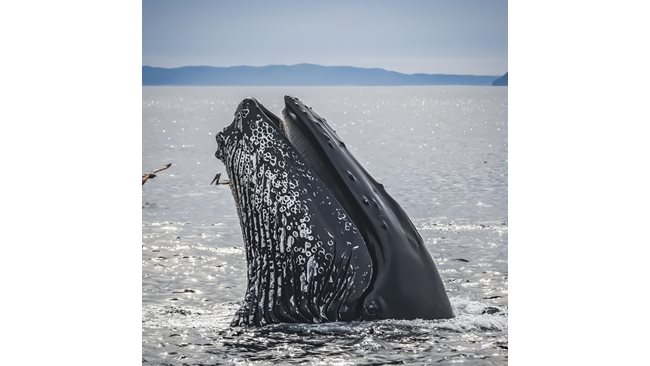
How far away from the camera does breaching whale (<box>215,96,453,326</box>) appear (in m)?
6.09

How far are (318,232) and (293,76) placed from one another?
1506 mm

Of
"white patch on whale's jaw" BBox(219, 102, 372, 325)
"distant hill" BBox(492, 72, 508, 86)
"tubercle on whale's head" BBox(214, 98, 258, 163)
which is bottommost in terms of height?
"white patch on whale's jaw" BBox(219, 102, 372, 325)

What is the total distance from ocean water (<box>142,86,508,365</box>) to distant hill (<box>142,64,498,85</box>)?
71 millimetres

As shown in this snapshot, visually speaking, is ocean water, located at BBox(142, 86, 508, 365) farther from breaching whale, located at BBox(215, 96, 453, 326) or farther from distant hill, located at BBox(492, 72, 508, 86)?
breaching whale, located at BBox(215, 96, 453, 326)

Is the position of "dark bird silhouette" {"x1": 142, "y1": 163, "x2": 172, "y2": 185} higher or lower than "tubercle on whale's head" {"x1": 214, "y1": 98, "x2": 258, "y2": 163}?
lower

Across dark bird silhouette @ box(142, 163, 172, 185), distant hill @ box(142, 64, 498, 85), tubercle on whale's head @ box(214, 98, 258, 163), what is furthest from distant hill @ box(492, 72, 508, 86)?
dark bird silhouette @ box(142, 163, 172, 185)

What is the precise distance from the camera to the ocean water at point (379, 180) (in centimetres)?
676

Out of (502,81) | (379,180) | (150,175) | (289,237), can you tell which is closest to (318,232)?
(289,237)

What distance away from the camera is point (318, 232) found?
6.12 m

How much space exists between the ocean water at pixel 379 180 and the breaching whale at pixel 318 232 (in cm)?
49
